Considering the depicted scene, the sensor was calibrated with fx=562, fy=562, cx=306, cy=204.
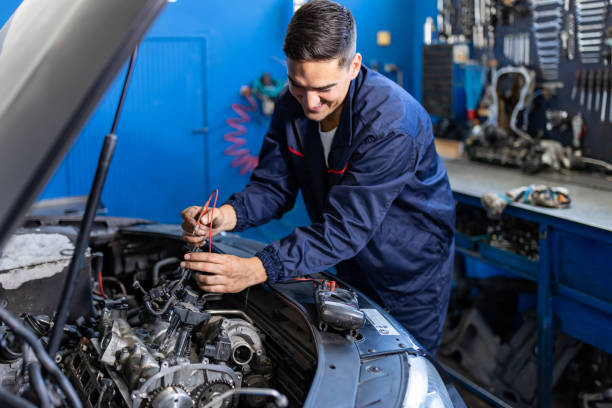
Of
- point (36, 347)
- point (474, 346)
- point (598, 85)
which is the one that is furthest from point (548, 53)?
point (36, 347)

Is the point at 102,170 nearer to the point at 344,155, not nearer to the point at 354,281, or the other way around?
the point at 344,155

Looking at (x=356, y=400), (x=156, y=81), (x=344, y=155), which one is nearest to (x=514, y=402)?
(x=344, y=155)

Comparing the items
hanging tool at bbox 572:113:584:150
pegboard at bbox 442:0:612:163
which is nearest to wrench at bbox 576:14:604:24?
pegboard at bbox 442:0:612:163

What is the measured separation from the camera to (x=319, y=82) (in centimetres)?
158

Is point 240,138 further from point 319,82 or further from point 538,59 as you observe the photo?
point 319,82

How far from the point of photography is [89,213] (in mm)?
864

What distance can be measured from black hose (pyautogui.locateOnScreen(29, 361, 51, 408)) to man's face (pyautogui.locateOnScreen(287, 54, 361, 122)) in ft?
3.45

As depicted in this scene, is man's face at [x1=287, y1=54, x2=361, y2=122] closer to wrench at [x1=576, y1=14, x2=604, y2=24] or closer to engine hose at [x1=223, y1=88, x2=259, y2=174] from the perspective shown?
wrench at [x1=576, y1=14, x2=604, y2=24]

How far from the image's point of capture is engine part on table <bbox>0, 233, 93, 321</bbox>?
5.11 feet

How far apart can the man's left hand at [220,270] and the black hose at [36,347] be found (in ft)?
2.04

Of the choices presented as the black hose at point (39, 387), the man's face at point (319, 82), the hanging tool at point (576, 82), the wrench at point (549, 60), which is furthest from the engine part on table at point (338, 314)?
the wrench at point (549, 60)

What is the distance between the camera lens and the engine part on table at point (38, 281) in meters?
1.56

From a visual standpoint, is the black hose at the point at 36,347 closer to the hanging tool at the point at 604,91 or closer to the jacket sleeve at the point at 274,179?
the jacket sleeve at the point at 274,179

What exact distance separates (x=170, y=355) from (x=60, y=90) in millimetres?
774
